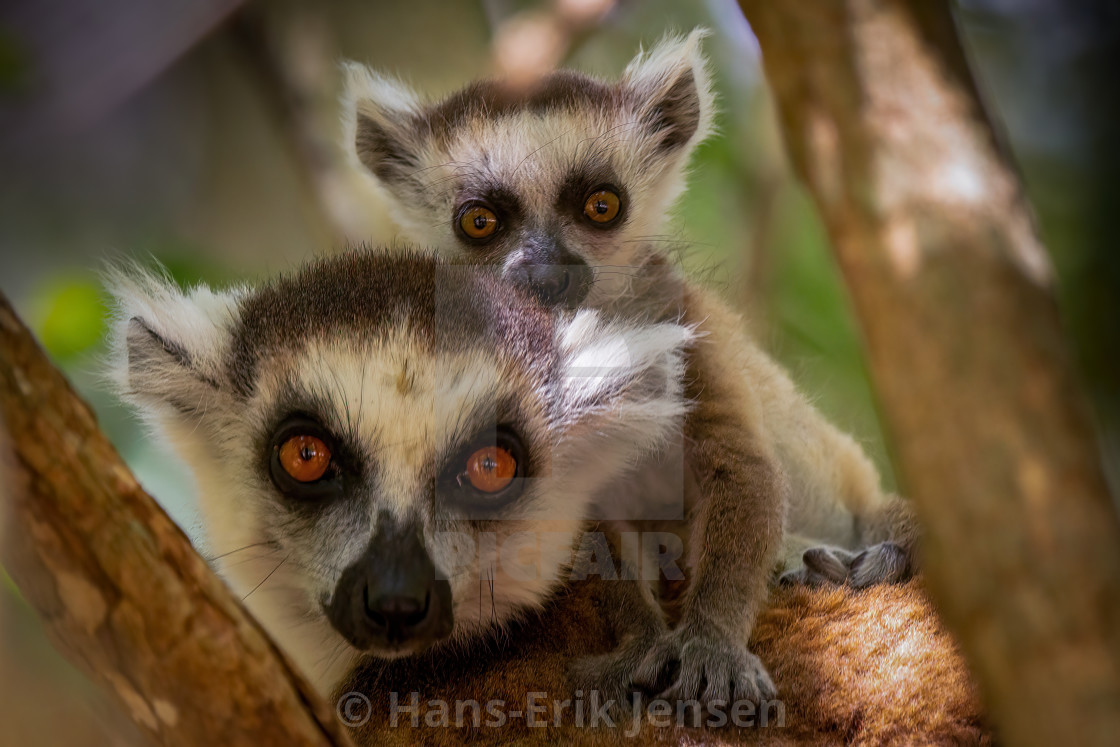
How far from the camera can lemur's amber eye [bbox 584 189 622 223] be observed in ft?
11.5

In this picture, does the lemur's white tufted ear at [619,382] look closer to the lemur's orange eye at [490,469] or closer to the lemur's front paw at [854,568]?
the lemur's orange eye at [490,469]

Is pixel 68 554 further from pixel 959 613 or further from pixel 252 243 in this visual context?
pixel 252 243

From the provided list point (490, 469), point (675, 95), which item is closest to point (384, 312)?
point (490, 469)

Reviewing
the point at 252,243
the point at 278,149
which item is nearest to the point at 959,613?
the point at 252,243

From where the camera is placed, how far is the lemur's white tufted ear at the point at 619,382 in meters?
2.36

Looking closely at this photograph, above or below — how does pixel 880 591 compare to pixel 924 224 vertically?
below

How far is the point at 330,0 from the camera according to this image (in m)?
5.16

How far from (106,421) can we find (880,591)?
9.95ft

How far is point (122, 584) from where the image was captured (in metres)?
1.35

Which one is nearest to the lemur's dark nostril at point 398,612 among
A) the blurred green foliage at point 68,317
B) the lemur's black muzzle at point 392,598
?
the lemur's black muzzle at point 392,598

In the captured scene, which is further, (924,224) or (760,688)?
(760,688)

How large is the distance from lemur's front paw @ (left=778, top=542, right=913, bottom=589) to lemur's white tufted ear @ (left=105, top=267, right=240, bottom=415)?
1.73 meters

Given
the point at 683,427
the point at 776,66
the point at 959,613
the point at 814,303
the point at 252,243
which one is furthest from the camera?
the point at 252,243

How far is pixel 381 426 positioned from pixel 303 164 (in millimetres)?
3467
